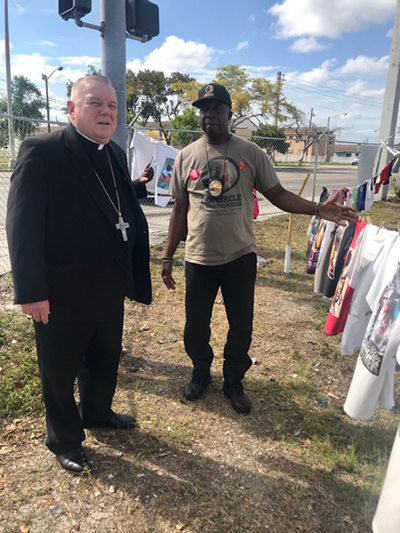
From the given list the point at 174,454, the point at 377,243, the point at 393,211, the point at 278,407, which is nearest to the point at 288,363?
the point at 278,407

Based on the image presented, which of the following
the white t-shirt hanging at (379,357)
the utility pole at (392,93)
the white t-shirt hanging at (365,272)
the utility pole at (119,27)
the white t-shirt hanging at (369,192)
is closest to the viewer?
the white t-shirt hanging at (379,357)

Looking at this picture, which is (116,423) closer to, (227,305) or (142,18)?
(227,305)

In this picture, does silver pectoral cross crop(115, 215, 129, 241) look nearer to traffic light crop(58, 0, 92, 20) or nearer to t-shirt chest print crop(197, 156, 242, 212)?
t-shirt chest print crop(197, 156, 242, 212)

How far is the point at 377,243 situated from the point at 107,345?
178 centimetres

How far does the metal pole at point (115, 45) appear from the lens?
380 centimetres

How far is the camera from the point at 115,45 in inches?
154

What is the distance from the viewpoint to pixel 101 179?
234 cm

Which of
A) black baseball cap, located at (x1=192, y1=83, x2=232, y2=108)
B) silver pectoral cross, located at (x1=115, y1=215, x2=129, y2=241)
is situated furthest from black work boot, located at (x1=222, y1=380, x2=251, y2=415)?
black baseball cap, located at (x1=192, y1=83, x2=232, y2=108)

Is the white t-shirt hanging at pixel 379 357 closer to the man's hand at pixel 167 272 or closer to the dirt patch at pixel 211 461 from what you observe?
the dirt patch at pixel 211 461

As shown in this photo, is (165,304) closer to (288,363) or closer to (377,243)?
(288,363)

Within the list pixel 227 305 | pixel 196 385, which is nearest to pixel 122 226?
pixel 227 305

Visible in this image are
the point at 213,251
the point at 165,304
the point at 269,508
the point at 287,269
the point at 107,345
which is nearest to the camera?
the point at 269,508

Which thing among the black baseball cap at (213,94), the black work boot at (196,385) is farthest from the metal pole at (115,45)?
the black work boot at (196,385)

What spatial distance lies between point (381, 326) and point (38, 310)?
1733 mm
